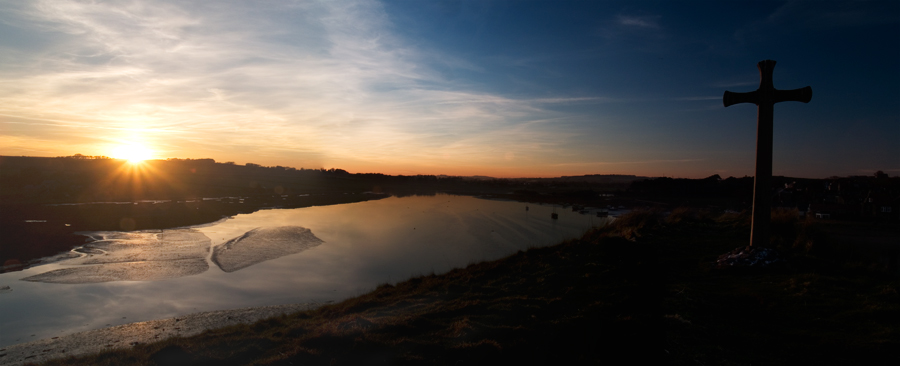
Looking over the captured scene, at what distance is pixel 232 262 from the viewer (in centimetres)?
1847

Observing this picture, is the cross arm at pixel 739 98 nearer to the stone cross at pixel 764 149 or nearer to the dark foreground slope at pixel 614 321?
the stone cross at pixel 764 149

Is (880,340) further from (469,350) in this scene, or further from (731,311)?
(469,350)

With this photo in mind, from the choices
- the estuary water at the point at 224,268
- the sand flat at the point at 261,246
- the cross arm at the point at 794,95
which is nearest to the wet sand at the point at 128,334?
the estuary water at the point at 224,268

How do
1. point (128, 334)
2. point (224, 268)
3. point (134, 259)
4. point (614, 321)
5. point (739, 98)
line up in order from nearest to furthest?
point (614, 321), point (739, 98), point (128, 334), point (224, 268), point (134, 259)

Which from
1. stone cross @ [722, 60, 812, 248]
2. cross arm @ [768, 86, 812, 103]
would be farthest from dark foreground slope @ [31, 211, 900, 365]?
cross arm @ [768, 86, 812, 103]

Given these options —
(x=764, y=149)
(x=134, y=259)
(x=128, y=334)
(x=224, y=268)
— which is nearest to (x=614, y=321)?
(x=764, y=149)

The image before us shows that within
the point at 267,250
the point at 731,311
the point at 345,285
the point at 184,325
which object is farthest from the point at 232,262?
the point at 731,311

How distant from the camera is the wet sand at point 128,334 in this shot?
865 centimetres

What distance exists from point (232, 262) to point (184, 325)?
8.57m

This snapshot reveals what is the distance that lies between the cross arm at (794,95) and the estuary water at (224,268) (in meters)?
10.7

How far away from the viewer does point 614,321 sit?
536 centimetres

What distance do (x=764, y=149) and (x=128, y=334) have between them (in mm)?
14728

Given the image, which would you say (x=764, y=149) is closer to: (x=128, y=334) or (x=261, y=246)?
A: (x=128, y=334)

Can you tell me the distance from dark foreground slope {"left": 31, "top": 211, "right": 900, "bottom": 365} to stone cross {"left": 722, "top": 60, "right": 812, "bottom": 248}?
737 mm
